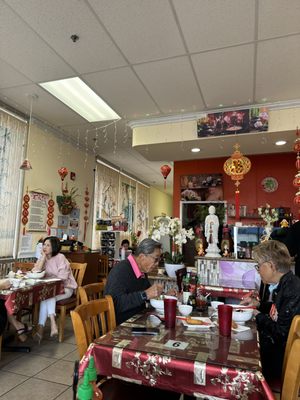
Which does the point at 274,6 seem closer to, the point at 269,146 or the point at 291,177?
the point at 269,146

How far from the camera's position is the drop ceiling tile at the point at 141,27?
249cm

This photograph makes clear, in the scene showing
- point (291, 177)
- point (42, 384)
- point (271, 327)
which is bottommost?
point (42, 384)

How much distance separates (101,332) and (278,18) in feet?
9.63

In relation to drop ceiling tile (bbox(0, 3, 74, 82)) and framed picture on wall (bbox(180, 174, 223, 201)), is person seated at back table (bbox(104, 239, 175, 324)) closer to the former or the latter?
drop ceiling tile (bbox(0, 3, 74, 82))

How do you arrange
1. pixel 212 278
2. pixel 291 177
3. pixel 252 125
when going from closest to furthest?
pixel 212 278, pixel 252 125, pixel 291 177

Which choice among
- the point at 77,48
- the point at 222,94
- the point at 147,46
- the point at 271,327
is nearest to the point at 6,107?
the point at 77,48

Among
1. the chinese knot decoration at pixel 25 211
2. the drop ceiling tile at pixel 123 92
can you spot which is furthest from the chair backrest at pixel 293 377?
the chinese knot decoration at pixel 25 211

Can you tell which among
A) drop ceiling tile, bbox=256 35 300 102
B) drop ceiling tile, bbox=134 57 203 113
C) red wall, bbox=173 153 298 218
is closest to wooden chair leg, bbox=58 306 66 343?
drop ceiling tile, bbox=134 57 203 113

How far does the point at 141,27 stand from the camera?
8.95ft

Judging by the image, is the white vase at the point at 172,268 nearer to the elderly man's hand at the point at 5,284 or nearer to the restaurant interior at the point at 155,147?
the restaurant interior at the point at 155,147

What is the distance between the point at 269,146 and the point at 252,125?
814mm

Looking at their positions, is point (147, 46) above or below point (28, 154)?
above

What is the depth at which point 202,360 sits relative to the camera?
1.10 metres

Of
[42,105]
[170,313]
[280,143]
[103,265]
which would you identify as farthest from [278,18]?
[103,265]
